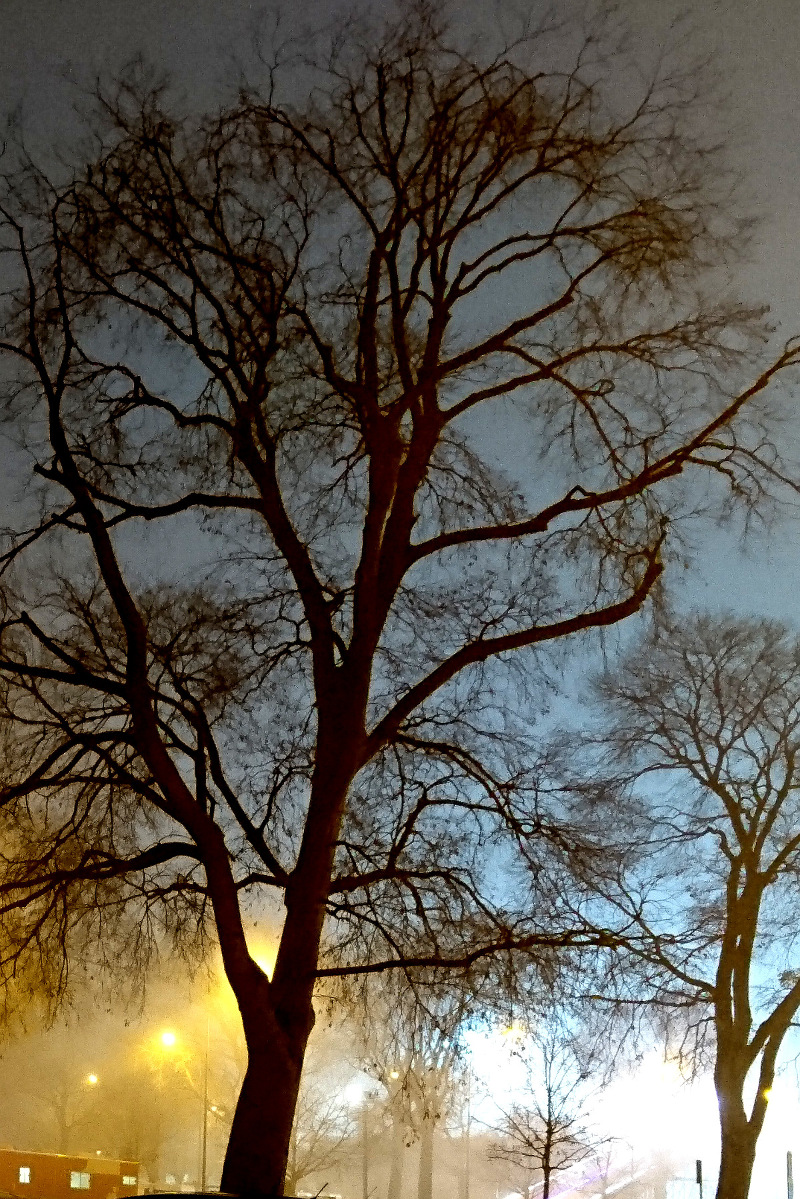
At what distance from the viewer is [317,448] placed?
1117 centimetres

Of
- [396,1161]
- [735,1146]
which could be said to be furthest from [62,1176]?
[396,1161]

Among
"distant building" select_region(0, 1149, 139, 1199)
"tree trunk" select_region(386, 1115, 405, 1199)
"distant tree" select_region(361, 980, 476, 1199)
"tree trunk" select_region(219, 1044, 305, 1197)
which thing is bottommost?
"tree trunk" select_region(219, 1044, 305, 1197)

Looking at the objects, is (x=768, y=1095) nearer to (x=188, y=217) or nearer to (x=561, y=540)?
(x=561, y=540)

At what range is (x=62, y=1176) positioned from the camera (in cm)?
3048

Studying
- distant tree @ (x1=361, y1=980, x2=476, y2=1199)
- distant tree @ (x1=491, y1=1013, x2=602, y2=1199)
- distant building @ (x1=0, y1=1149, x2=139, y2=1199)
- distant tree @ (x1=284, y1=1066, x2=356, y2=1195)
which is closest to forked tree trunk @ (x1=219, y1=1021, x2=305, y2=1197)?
distant tree @ (x1=361, y1=980, x2=476, y2=1199)

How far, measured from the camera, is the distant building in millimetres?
29672

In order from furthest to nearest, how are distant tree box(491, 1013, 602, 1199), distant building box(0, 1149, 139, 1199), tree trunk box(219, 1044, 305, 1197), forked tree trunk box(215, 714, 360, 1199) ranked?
distant building box(0, 1149, 139, 1199)
distant tree box(491, 1013, 602, 1199)
forked tree trunk box(215, 714, 360, 1199)
tree trunk box(219, 1044, 305, 1197)

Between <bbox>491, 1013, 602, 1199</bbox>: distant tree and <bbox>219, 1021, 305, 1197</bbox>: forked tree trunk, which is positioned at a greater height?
<bbox>491, 1013, 602, 1199</bbox>: distant tree

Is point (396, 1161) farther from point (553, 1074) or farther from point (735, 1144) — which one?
point (735, 1144)

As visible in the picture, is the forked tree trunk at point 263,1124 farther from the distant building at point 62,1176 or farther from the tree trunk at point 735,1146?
the distant building at point 62,1176

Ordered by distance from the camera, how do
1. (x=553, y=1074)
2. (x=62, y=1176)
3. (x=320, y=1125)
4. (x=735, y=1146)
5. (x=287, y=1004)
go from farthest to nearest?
(x=320, y=1125)
(x=62, y=1176)
(x=553, y=1074)
(x=735, y=1146)
(x=287, y=1004)

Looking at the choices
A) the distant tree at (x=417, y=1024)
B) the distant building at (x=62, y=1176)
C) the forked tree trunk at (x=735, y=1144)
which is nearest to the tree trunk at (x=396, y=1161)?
the distant building at (x=62, y=1176)

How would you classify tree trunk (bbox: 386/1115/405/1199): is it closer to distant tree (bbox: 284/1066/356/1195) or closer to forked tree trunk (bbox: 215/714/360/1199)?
distant tree (bbox: 284/1066/356/1195)

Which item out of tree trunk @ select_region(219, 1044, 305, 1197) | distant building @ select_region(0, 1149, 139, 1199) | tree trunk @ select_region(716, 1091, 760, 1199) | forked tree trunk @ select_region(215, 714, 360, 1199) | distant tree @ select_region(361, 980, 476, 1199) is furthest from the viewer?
distant building @ select_region(0, 1149, 139, 1199)
